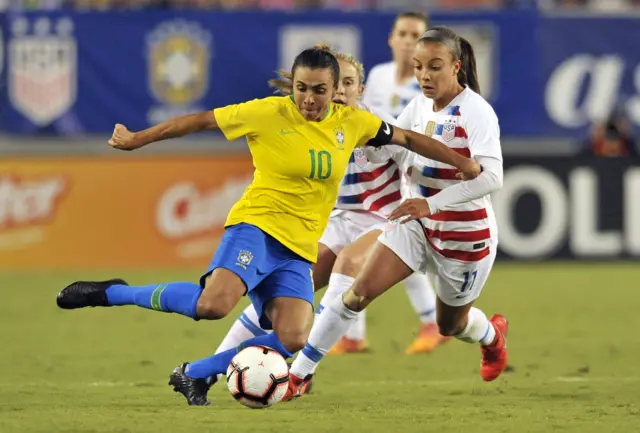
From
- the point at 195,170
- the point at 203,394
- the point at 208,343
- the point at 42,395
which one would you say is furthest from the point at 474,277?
the point at 195,170

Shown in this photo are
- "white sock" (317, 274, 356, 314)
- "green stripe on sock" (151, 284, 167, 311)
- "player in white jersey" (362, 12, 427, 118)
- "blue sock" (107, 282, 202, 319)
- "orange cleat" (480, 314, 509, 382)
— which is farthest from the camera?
"player in white jersey" (362, 12, 427, 118)

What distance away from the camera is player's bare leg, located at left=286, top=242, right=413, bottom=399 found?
275 inches

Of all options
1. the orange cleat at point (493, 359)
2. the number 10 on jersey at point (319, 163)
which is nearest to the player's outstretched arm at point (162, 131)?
the number 10 on jersey at point (319, 163)

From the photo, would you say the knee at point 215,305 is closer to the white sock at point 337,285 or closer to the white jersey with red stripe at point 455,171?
the white jersey with red stripe at point 455,171

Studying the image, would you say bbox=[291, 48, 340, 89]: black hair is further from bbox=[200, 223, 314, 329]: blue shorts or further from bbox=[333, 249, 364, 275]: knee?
bbox=[333, 249, 364, 275]: knee

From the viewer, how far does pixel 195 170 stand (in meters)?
15.0

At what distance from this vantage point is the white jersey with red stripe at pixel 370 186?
815 centimetres

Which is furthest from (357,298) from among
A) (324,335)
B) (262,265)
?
(262,265)

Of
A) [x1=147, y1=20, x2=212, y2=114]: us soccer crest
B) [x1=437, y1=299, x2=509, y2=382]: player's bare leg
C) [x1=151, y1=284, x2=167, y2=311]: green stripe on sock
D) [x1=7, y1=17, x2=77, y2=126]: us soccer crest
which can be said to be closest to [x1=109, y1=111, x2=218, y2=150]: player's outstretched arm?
[x1=151, y1=284, x2=167, y2=311]: green stripe on sock

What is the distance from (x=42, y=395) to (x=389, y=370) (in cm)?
234

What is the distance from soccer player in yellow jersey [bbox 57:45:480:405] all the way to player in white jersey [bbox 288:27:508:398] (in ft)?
0.95

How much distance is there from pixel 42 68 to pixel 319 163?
997cm

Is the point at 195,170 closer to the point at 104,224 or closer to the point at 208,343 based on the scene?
the point at 104,224

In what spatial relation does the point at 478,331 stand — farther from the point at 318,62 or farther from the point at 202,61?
the point at 202,61
